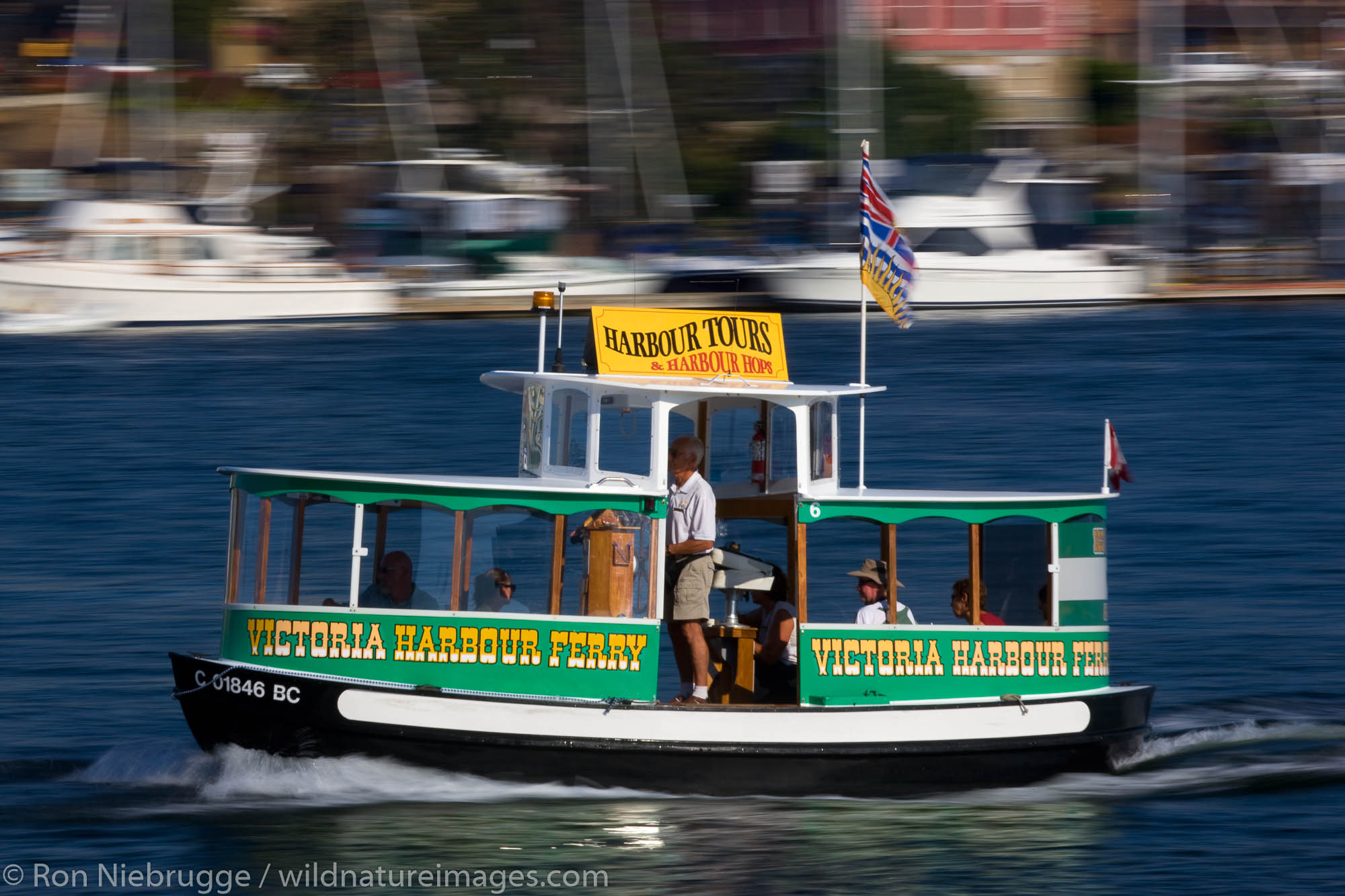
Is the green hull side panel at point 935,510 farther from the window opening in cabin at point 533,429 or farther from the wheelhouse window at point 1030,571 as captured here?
the window opening in cabin at point 533,429

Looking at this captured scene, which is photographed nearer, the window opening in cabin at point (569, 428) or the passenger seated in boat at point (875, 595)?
the passenger seated in boat at point (875, 595)

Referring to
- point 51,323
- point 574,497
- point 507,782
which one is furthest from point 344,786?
point 51,323

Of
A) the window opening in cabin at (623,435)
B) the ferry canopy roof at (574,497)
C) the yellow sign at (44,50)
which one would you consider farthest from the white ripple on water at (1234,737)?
the yellow sign at (44,50)

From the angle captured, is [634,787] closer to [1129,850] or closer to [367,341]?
[1129,850]

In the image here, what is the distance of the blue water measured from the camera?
10.9m

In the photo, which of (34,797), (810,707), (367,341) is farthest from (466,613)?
(367,341)

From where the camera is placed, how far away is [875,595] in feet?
39.0

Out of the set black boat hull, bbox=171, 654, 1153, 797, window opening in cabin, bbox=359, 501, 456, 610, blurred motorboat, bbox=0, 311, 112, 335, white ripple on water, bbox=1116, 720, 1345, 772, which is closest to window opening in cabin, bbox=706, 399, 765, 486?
black boat hull, bbox=171, 654, 1153, 797

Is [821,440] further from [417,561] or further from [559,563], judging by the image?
[417,561]

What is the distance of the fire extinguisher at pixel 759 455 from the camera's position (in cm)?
1250

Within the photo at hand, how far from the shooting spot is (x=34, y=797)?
11953mm

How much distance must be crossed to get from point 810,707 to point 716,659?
85cm

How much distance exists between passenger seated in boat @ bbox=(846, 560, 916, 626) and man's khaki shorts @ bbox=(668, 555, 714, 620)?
0.99 metres

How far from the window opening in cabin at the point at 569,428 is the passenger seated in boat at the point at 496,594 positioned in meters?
1.10
